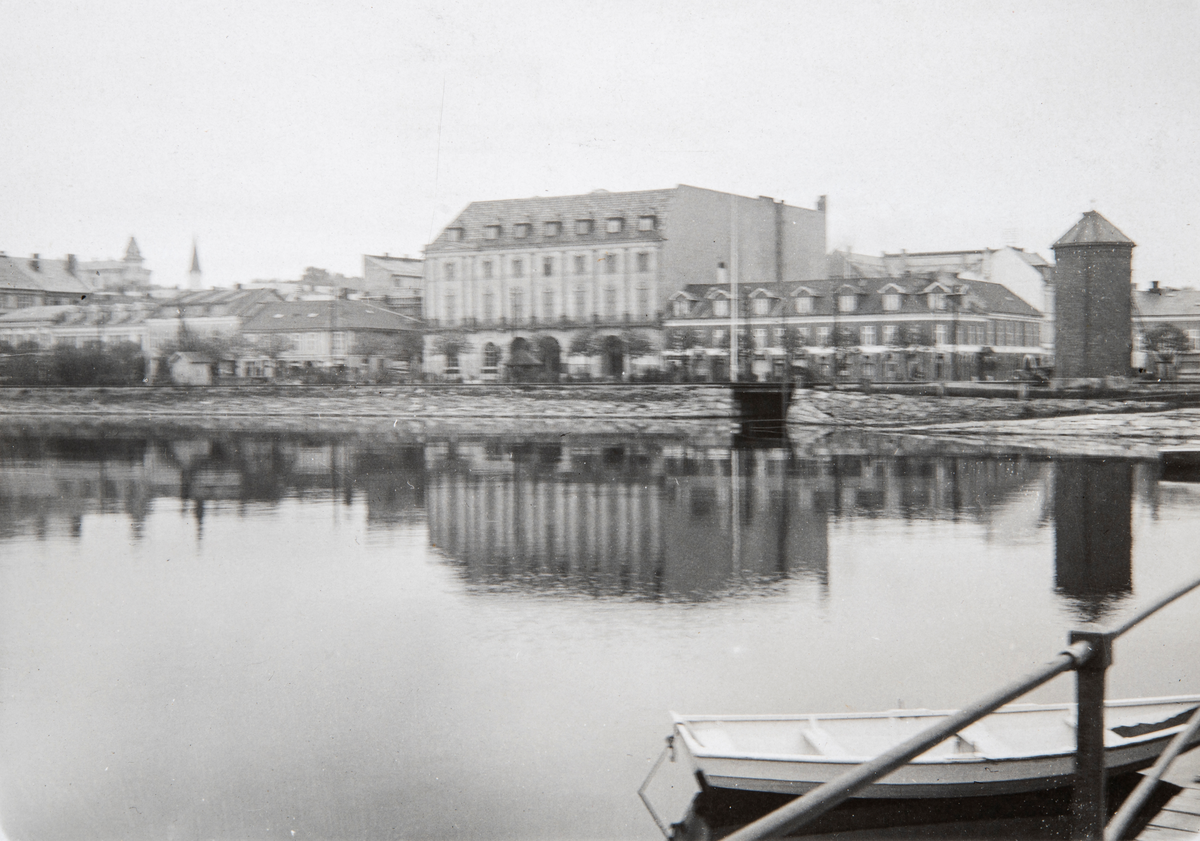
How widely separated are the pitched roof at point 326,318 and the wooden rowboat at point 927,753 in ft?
89.5

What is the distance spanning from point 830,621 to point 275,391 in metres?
24.7

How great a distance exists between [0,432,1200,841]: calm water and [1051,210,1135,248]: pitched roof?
122 inches

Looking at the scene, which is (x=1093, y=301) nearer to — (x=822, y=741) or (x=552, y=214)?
(x=822, y=741)

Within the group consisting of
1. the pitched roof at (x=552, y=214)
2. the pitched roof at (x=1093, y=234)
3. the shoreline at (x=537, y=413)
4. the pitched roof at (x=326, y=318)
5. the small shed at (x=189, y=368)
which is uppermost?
the pitched roof at (x=552, y=214)

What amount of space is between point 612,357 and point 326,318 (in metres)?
9.56

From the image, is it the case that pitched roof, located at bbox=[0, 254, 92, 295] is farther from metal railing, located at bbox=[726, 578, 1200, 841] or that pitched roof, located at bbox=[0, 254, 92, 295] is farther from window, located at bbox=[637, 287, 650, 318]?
window, located at bbox=[637, 287, 650, 318]

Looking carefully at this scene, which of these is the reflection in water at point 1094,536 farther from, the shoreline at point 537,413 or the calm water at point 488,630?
the shoreline at point 537,413

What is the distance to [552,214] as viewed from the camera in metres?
23.8

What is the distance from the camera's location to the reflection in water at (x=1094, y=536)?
25.6ft

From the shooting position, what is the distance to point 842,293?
1168 inches

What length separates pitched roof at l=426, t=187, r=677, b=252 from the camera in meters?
23.0

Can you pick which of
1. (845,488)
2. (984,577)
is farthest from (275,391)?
(984,577)

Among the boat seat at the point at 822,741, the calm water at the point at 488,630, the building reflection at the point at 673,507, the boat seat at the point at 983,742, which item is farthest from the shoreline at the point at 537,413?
the boat seat at the point at 822,741

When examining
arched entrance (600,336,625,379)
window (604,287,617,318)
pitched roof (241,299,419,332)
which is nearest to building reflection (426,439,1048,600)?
arched entrance (600,336,625,379)
